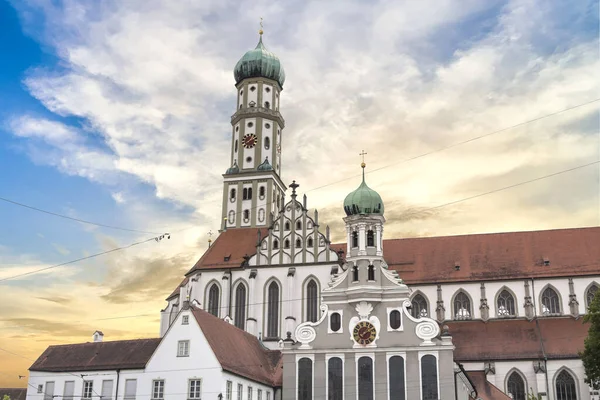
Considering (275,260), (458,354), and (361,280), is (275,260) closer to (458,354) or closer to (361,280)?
(361,280)

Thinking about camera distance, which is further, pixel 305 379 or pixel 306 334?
pixel 306 334

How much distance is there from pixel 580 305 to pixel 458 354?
440 inches

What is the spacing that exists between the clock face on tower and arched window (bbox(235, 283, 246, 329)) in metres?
17.8

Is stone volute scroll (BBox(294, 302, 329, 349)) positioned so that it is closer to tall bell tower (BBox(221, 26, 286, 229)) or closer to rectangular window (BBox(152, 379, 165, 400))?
rectangular window (BBox(152, 379, 165, 400))

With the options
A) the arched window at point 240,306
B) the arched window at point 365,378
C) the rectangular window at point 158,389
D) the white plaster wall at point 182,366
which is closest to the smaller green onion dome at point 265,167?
the arched window at point 240,306

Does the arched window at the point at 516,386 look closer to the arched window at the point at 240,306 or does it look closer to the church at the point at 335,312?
the church at the point at 335,312

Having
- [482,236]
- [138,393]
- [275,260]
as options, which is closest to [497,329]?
[482,236]

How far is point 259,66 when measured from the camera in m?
80.9

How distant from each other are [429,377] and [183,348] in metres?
16.4

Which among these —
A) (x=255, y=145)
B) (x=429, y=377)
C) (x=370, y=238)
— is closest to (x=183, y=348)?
(x=429, y=377)

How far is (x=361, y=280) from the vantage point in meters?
55.0

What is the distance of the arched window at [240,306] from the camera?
63875mm

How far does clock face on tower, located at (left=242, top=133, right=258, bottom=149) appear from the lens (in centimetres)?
7762

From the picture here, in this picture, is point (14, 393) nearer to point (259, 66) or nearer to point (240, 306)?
point (240, 306)
